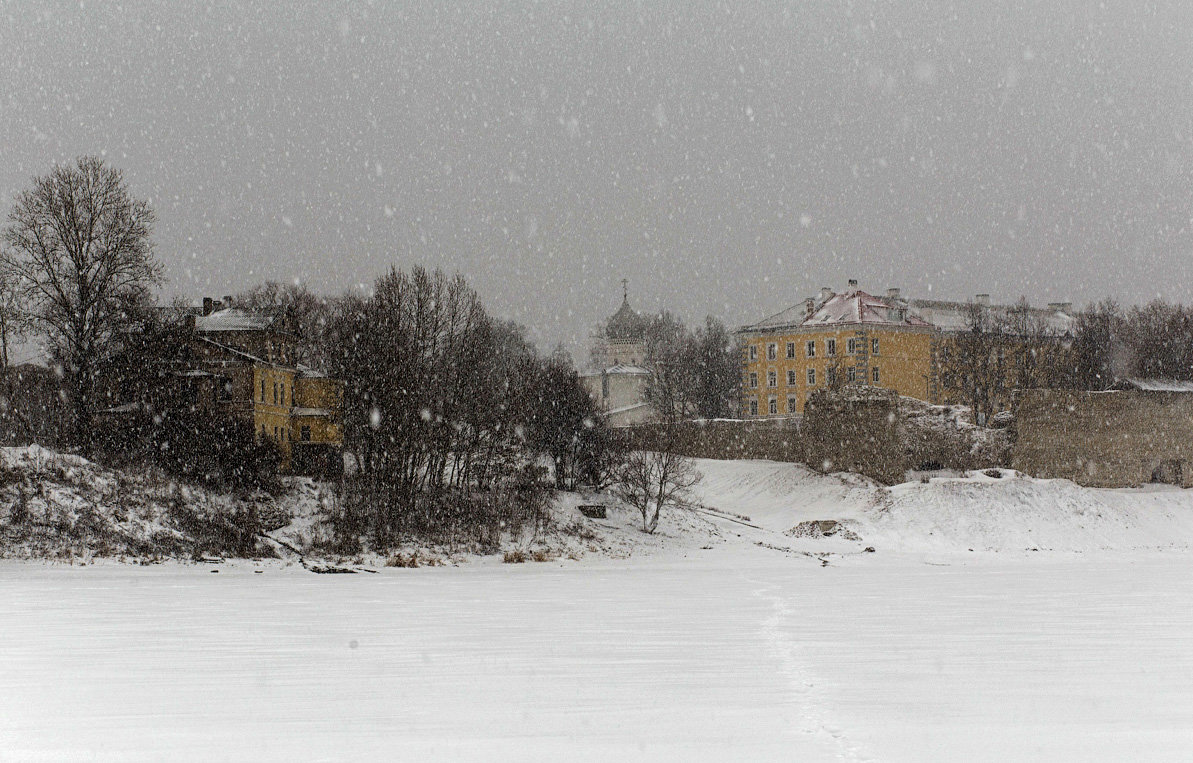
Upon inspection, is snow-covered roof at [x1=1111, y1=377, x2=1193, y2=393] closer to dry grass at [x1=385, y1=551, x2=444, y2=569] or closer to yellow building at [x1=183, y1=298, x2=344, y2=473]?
dry grass at [x1=385, y1=551, x2=444, y2=569]

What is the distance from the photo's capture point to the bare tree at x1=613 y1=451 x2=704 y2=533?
132ft

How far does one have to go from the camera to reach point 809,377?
7781 centimetres

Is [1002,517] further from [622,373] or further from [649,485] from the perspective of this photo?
[622,373]

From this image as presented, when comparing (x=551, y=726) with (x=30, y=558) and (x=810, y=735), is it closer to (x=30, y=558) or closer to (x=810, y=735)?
(x=810, y=735)

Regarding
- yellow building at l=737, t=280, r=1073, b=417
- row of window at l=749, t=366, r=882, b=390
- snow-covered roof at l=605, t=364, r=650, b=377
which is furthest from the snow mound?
snow-covered roof at l=605, t=364, r=650, b=377

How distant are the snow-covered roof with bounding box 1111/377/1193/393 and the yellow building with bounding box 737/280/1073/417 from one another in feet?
59.0

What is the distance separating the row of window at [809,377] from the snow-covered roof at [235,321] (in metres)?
33.8

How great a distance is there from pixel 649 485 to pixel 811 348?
39.3 meters

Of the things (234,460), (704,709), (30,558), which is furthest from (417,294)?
(704,709)

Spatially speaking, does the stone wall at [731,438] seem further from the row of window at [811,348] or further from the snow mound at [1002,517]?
the row of window at [811,348]

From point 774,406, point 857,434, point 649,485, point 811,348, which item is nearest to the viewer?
point 649,485

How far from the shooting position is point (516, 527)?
37406 mm

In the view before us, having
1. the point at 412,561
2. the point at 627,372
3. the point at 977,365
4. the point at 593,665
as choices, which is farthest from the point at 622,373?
the point at 593,665

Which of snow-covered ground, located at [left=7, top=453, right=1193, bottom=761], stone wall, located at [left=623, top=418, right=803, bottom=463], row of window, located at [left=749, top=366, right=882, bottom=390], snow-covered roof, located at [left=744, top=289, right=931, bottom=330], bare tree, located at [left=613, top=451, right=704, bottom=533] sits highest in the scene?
snow-covered roof, located at [left=744, top=289, right=931, bottom=330]
